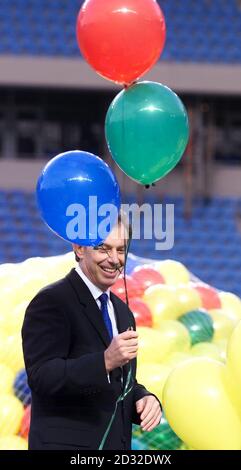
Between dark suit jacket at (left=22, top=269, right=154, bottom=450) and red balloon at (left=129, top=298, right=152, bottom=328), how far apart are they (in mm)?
1439

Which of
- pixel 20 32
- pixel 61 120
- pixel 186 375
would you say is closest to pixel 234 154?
pixel 61 120

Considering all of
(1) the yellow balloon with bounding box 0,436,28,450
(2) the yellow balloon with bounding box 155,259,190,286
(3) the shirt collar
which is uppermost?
(3) the shirt collar

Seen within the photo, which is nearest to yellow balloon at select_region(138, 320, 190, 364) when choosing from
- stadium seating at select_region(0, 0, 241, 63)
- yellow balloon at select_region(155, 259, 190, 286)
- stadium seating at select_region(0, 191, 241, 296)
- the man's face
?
yellow balloon at select_region(155, 259, 190, 286)

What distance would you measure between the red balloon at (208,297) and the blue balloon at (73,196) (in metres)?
1.69

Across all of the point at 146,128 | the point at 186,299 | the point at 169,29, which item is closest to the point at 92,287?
the point at 146,128

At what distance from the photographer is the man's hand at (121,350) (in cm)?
209

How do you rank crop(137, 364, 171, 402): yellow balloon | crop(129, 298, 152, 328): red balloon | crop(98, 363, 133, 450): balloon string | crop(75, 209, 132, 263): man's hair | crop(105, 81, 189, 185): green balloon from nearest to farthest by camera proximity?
crop(98, 363, 133, 450): balloon string → crop(75, 209, 132, 263): man's hair → crop(105, 81, 189, 185): green balloon → crop(137, 364, 171, 402): yellow balloon → crop(129, 298, 152, 328): red balloon

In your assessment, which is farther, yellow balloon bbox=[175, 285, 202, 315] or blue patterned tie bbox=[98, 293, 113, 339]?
yellow balloon bbox=[175, 285, 202, 315]

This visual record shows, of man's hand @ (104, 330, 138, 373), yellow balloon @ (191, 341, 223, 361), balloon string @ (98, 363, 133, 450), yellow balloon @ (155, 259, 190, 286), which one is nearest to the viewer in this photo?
man's hand @ (104, 330, 138, 373)

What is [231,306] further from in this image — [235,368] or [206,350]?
[235,368]

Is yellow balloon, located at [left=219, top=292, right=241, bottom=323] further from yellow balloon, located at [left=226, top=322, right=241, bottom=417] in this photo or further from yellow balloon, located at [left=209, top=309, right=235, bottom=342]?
yellow balloon, located at [left=226, top=322, right=241, bottom=417]

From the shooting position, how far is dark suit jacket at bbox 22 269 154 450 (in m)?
2.12

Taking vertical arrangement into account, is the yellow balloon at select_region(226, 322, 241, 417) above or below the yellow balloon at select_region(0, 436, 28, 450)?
above

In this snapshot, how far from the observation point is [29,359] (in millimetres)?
2174
